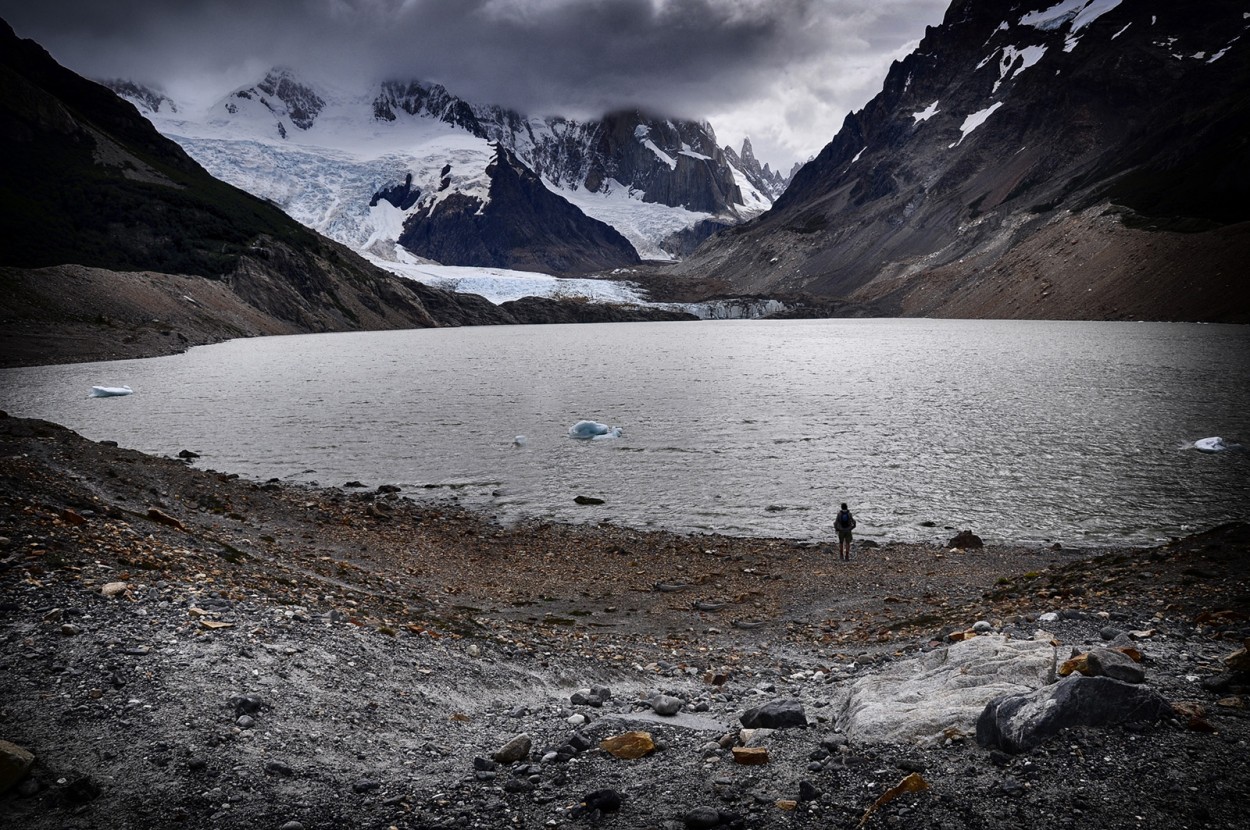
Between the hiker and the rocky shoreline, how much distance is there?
3.99 meters

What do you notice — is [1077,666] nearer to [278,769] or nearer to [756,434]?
[278,769]

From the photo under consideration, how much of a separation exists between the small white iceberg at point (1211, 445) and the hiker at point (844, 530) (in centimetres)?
2390

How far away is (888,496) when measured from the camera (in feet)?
97.8

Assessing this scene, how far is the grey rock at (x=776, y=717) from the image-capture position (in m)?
9.38

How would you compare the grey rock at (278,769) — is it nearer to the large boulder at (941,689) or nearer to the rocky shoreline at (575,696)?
the rocky shoreline at (575,696)

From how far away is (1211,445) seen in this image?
35.2 metres

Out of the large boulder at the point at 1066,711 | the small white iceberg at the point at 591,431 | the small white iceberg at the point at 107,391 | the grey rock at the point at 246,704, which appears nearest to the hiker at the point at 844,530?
the large boulder at the point at 1066,711

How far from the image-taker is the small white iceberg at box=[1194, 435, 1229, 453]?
35.0m

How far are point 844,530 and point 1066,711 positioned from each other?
14116mm

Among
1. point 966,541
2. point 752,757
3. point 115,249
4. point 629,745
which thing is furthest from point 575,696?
point 115,249

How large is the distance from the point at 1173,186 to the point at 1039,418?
172 m

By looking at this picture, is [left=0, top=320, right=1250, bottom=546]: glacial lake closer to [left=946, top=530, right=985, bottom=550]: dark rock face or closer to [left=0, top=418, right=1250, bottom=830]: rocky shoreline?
[left=946, top=530, right=985, bottom=550]: dark rock face

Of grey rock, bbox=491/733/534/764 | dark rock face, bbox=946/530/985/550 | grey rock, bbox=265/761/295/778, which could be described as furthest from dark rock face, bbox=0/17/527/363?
grey rock, bbox=491/733/534/764

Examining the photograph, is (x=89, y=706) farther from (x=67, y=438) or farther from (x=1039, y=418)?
(x=1039, y=418)
